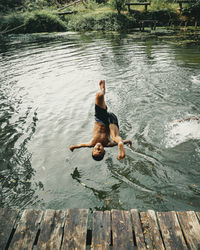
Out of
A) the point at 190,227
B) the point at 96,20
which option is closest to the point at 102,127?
the point at 190,227

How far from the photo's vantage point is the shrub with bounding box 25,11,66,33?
112 feet

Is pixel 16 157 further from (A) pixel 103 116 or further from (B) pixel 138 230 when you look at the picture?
(B) pixel 138 230

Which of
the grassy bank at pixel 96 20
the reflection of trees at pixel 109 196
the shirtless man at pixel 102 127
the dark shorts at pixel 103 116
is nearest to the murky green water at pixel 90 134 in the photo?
the reflection of trees at pixel 109 196

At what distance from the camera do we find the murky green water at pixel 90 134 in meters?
4.59

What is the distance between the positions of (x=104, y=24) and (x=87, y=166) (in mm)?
33414

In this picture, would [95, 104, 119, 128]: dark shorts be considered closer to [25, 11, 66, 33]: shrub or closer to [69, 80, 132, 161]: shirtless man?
[69, 80, 132, 161]: shirtless man

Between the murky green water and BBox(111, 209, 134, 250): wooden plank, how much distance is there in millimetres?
611

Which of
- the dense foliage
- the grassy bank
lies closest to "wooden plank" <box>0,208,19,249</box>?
the grassy bank

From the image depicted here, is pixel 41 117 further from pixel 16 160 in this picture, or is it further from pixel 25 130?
pixel 16 160

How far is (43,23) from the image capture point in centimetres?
3488

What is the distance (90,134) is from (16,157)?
8.53 feet

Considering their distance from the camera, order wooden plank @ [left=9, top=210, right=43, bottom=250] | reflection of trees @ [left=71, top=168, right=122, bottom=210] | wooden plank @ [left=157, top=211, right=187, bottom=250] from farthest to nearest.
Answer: reflection of trees @ [left=71, top=168, right=122, bottom=210] → wooden plank @ [left=9, top=210, right=43, bottom=250] → wooden plank @ [left=157, top=211, right=187, bottom=250]

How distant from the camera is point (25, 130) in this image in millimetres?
7316

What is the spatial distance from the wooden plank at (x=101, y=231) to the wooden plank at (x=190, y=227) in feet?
4.60
